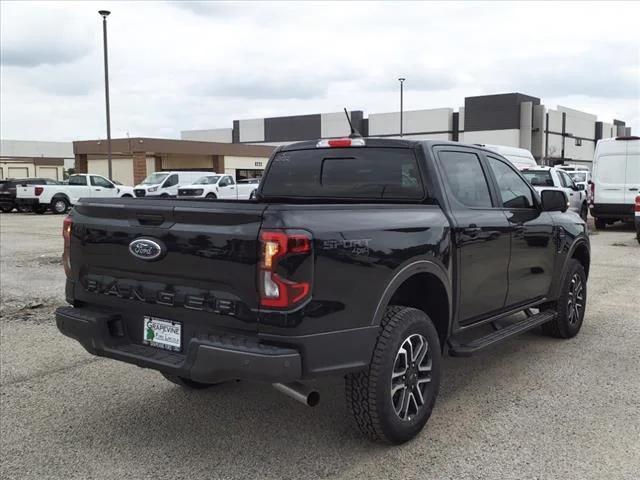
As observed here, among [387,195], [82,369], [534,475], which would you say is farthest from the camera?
[82,369]

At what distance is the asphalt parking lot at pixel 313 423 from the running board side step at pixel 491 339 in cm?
36

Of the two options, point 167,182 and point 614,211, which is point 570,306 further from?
point 167,182

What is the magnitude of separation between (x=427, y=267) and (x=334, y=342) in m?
0.93

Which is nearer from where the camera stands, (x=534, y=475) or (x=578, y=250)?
(x=534, y=475)

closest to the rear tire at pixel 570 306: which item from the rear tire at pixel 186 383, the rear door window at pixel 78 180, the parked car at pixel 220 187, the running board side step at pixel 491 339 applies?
the running board side step at pixel 491 339

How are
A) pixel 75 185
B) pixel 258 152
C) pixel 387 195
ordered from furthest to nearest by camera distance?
pixel 258 152, pixel 75 185, pixel 387 195

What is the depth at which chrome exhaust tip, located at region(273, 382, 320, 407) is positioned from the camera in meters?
3.47

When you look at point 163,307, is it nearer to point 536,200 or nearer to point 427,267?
point 427,267

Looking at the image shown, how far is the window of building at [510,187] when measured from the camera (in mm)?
5270

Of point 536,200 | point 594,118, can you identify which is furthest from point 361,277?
point 594,118

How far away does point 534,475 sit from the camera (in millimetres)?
3443

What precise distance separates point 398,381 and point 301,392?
632 millimetres

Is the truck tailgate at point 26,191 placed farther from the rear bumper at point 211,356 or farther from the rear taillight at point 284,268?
the rear taillight at point 284,268

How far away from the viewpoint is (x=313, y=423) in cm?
421
